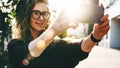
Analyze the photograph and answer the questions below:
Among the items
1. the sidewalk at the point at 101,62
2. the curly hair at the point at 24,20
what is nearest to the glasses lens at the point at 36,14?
the curly hair at the point at 24,20

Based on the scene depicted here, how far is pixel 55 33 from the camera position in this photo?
1.98 metres

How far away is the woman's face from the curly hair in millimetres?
61

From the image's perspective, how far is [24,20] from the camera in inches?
104

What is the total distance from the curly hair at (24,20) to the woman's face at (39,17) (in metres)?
0.06

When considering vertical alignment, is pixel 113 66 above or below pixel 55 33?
below

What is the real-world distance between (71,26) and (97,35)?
0.32 metres

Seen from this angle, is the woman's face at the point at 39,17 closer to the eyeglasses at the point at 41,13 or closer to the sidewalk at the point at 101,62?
the eyeglasses at the point at 41,13

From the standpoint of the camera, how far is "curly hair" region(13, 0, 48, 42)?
2576 mm

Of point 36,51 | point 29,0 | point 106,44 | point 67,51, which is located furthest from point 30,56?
point 106,44

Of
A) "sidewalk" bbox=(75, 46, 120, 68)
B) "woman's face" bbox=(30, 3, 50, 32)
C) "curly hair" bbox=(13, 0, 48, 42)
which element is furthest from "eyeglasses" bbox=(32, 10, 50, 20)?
"sidewalk" bbox=(75, 46, 120, 68)

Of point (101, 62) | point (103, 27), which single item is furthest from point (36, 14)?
point (101, 62)

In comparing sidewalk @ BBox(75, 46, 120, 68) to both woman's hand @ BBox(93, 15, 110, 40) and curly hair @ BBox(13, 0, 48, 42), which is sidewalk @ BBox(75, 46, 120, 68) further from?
woman's hand @ BBox(93, 15, 110, 40)

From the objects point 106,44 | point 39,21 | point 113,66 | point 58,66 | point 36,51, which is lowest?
point 106,44

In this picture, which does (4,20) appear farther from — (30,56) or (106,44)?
(106,44)
